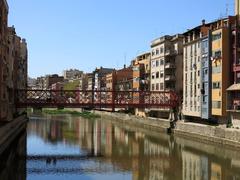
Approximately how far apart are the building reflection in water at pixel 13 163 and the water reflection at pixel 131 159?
2.36 feet

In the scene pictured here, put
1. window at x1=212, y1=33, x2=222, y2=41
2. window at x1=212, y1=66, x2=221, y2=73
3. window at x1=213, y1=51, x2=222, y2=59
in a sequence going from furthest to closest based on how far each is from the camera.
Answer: window at x1=212, y1=66, x2=221, y2=73, window at x1=212, y1=33, x2=222, y2=41, window at x1=213, y1=51, x2=222, y2=59

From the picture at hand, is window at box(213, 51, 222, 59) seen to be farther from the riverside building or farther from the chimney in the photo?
the riverside building

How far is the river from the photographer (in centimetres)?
3406

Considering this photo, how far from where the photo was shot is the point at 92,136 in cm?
6738

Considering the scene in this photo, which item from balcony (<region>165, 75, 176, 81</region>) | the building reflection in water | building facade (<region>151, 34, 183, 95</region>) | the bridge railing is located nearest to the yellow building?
the bridge railing

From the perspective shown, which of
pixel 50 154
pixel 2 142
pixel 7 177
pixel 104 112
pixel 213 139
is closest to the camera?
pixel 7 177

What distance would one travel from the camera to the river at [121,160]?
3406cm

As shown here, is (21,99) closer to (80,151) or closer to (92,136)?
(92,136)

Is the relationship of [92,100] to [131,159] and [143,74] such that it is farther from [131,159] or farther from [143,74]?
[131,159]

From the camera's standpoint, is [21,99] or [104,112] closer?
[21,99]

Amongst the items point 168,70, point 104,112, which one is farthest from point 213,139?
point 104,112

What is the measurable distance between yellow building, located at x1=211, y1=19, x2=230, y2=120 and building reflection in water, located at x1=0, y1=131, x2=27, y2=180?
22.6m

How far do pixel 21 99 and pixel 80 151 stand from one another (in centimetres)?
3401

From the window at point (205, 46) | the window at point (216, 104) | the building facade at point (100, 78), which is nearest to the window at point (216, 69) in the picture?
the window at point (205, 46)
